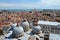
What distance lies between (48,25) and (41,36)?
167 inches

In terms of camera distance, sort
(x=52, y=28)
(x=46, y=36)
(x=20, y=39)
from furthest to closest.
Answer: (x=52, y=28), (x=20, y=39), (x=46, y=36)

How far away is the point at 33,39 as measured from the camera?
39.3 ft

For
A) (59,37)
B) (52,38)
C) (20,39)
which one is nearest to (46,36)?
(52,38)

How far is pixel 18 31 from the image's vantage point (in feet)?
43.1

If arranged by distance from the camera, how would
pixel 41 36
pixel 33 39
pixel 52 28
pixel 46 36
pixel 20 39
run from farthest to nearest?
1. pixel 52 28
2. pixel 41 36
3. pixel 20 39
4. pixel 33 39
5. pixel 46 36

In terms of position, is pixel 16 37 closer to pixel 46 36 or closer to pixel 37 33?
pixel 37 33

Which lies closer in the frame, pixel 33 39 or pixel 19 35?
pixel 33 39

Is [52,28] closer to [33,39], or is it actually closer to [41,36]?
[41,36]

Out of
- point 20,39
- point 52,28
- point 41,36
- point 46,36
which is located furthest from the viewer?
point 52,28

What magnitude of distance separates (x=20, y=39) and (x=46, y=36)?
10.3 ft

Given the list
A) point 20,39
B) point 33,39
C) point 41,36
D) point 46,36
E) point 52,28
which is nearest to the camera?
point 46,36

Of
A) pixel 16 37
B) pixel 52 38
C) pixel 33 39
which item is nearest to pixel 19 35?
pixel 16 37

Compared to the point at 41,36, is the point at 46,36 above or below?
above

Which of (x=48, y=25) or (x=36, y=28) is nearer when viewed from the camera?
(x=36, y=28)
